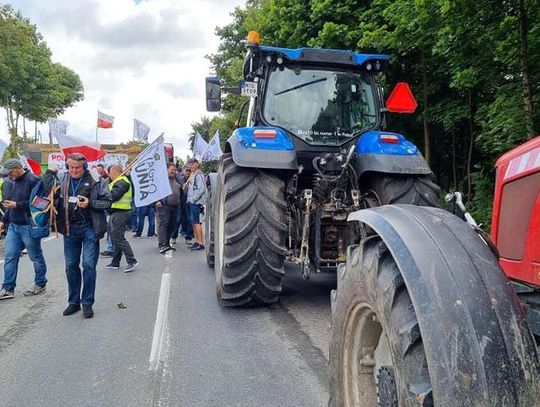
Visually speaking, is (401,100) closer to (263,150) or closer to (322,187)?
(322,187)

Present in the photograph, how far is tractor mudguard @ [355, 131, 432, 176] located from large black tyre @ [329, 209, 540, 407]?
10.7ft

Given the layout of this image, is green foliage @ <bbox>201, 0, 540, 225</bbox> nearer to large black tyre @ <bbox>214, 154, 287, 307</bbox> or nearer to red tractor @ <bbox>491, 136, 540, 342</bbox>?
large black tyre @ <bbox>214, 154, 287, 307</bbox>

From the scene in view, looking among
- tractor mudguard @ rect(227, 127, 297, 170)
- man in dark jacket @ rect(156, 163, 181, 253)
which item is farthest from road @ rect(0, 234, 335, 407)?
man in dark jacket @ rect(156, 163, 181, 253)

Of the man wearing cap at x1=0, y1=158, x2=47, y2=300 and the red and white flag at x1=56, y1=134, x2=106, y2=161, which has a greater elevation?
the red and white flag at x1=56, y1=134, x2=106, y2=161

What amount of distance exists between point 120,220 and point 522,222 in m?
7.57

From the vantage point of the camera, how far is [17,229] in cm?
721

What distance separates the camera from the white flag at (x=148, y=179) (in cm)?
894

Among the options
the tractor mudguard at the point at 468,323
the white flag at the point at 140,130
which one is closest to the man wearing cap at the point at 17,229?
the tractor mudguard at the point at 468,323

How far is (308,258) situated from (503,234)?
349 centimetres

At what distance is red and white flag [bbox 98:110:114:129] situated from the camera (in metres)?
21.5

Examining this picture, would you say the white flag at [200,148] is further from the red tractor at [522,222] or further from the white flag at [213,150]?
the red tractor at [522,222]

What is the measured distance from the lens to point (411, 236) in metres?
2.03

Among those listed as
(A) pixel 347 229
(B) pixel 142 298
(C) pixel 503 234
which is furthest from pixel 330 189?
(C) pixel 503 234

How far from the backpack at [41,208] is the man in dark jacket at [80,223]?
12cm
